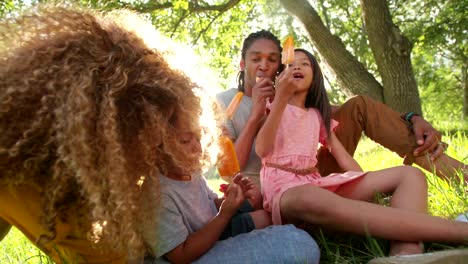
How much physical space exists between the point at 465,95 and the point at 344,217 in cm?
1632

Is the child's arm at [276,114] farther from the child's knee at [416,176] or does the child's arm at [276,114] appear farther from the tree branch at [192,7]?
the tree branch at [192,7]

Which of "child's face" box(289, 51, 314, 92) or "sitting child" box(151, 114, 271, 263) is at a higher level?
→ "child's face" box(289, 51, 314, 92)

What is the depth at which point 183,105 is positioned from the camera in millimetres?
1399

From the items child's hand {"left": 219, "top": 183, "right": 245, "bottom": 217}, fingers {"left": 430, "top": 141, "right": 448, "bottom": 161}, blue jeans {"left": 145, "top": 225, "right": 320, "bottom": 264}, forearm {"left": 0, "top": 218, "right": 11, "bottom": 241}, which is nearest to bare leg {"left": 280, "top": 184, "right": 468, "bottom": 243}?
blue jeans {"left": 145, "top": 225, "right": 320, "bottom": 264}

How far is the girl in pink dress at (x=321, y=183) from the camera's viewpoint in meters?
1.63

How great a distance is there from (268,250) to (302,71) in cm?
121

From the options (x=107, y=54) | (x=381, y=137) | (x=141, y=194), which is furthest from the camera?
(x=381, y=137)

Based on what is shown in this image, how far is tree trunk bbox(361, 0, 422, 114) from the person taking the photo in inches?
204

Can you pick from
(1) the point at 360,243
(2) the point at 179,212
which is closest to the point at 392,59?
(1) the point at 360,243

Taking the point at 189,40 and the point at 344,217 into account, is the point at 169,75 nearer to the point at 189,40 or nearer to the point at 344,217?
the point at 344,217

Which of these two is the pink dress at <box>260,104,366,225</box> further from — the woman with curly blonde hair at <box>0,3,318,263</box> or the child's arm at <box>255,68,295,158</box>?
the woman with curly blonde hair at <box>0,3,318,263</box>

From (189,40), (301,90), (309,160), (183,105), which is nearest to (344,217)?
(309,160)

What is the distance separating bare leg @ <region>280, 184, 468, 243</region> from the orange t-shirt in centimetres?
74

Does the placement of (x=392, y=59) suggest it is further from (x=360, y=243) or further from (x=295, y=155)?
(x=360, y=243)
